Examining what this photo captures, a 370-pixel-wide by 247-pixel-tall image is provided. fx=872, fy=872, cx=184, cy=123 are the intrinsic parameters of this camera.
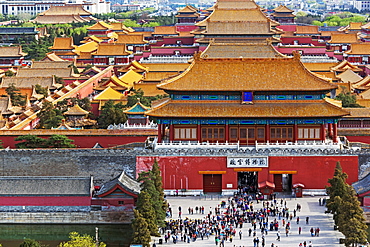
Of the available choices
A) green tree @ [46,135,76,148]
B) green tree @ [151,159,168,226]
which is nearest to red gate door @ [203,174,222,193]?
green tree @ [151,159,168,226]

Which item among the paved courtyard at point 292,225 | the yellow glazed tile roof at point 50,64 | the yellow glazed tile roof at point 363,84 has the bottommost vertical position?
the paved courtyard at point 292,225

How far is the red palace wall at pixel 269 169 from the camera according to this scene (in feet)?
162

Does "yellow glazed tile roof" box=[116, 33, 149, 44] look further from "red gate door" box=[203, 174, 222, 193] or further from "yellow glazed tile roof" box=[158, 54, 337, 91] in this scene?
"red gate door" box=[203, 174, 222, 193]

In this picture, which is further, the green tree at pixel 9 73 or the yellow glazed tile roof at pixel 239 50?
the green tree at pixel 9 73

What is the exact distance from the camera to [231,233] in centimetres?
4256

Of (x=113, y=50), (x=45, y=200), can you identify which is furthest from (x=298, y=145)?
(x=113, y=50)

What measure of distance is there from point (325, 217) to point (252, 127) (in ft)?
24.6

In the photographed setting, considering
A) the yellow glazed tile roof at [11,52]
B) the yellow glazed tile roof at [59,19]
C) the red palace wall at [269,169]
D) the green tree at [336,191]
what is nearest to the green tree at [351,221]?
the green tree at [336,191]

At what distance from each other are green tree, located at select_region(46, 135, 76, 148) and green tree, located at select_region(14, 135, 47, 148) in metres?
0.46

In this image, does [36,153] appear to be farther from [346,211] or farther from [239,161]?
[346,211]

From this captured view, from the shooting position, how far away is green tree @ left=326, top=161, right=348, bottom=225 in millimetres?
43031

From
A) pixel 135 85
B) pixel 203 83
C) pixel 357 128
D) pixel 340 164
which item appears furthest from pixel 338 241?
pixel 135 85

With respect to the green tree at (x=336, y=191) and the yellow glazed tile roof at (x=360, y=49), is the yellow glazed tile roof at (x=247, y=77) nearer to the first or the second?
the green tree at (x=336, y=191)

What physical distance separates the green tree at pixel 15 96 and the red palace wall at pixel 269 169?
26766 millimetres
